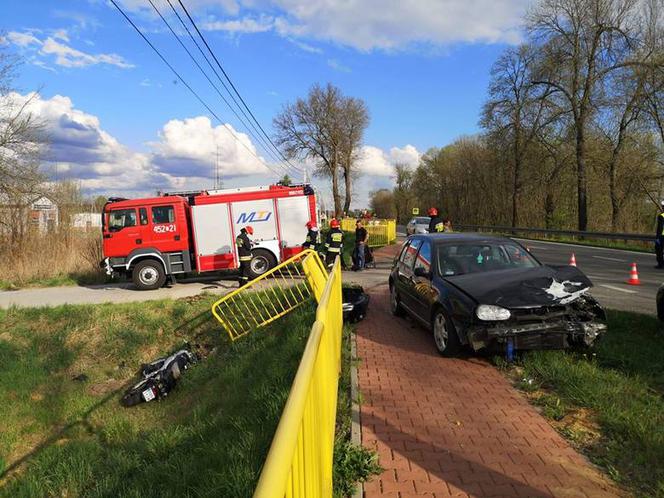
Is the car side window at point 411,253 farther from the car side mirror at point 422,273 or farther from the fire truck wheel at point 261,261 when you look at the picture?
the fire truck wheel at point 261,261

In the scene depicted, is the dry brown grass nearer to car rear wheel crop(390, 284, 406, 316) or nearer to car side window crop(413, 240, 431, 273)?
car rear wheel crop(390, 284, 406, 316)

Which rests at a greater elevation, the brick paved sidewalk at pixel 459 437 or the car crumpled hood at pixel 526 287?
the car crumpled hood at pixel 526 287

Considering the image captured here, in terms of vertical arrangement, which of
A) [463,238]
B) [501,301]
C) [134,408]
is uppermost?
[463,238]

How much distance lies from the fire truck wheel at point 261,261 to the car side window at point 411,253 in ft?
24.3

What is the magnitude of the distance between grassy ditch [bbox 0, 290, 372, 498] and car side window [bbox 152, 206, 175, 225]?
3457mm

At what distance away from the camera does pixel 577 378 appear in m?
4.82

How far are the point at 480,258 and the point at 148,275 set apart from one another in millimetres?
10824

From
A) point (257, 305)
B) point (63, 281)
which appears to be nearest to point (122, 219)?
point (63, 281)

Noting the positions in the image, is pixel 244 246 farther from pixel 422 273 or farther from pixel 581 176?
pixel 581 176

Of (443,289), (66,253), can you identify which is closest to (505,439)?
(443,289)

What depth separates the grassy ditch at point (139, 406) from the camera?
4.02 metres

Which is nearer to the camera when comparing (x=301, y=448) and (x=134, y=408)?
(x=301, y=448)

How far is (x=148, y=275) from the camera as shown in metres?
14.4

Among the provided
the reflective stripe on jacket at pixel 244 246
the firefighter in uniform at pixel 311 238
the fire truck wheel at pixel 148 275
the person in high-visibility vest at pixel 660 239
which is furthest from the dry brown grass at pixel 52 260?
the person in high-visibility vest at pixel 660 239
